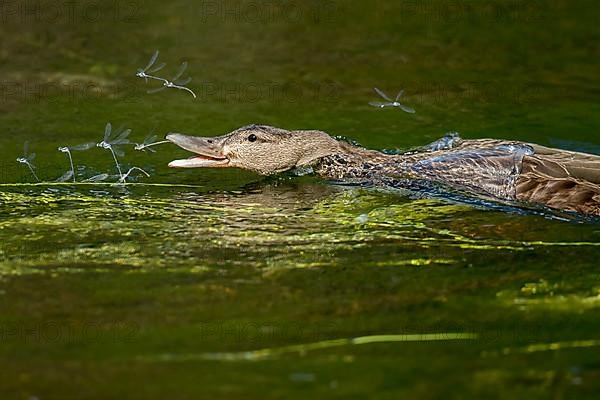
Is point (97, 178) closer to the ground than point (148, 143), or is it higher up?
closer to the ground

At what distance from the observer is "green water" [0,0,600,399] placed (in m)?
4.96

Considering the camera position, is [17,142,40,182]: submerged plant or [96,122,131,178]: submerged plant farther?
[96,122,131,178]: submerged plant

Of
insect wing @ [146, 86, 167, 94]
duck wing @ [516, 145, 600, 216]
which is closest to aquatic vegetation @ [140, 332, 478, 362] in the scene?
duck wing @ [516, 145, 600, 216]

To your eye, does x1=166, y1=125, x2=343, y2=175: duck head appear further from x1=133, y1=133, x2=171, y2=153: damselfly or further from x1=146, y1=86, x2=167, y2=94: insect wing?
x1=146, y1=86, x2=167, y2=94: insect wing

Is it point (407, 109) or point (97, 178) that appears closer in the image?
point (97, 178)

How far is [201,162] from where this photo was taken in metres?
8.65

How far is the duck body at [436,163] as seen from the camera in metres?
8.20

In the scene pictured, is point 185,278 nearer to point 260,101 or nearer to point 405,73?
point 260,101

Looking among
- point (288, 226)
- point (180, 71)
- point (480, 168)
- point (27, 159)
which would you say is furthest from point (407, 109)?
point (27, 159)

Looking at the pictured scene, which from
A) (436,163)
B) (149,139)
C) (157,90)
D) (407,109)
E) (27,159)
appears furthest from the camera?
(157,90)

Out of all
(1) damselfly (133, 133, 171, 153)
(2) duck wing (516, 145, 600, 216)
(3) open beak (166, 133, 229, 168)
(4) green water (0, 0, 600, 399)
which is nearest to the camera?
(4) green water (0, 0, 600, 399)

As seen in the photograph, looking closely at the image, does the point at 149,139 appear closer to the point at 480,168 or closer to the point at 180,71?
the point at 180,71

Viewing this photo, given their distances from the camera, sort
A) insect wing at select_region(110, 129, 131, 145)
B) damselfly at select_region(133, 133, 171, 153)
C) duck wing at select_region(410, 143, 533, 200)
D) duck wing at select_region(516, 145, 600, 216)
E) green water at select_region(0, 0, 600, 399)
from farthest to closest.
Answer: insect wing at select_region(110, 129, 131, 145), damselfly at select_region(133, 133, 171, 153), duck wing at select_region(410, 143, 533, 200), duck wing at select_region(516, 145, 600, 216), green water at select_region(0, 0, 600, 399)

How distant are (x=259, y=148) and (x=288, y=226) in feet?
5.65
